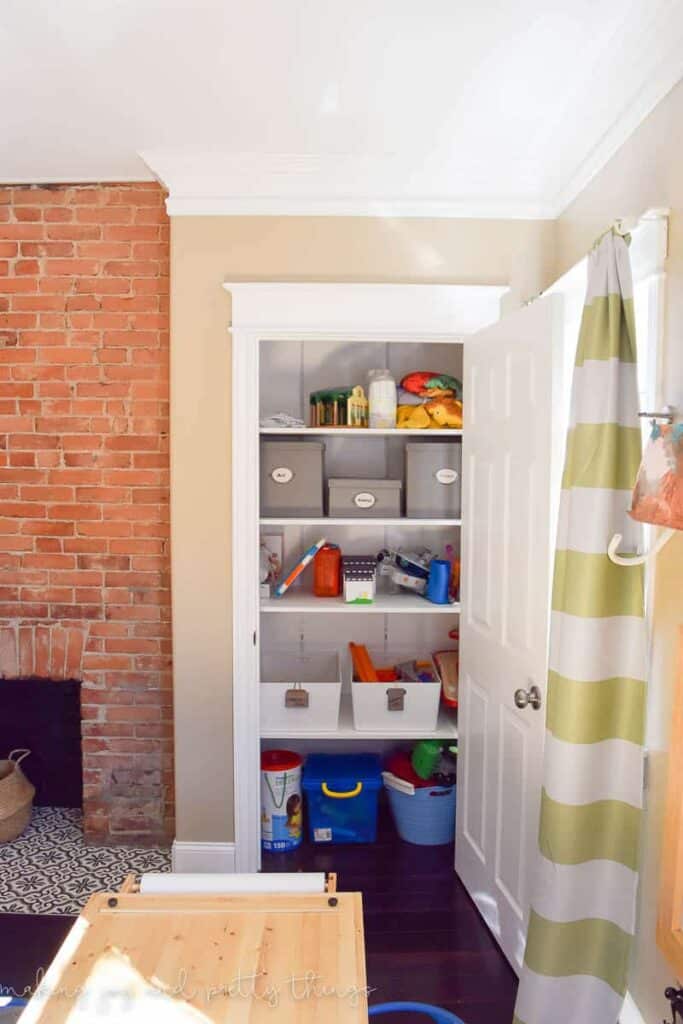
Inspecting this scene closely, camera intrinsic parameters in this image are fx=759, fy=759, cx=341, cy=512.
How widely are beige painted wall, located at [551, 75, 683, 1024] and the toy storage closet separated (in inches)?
33.4

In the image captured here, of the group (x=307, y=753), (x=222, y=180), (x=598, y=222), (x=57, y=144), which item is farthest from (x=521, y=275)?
(x=307, y=753)

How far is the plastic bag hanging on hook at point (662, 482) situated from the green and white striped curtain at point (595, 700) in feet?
0.57

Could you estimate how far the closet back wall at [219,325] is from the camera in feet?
8.89

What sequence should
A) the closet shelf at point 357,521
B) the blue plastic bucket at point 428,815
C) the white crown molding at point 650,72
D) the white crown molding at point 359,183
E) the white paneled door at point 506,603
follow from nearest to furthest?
1. the white crown molding at point 650,72
2. the white paneled door at point 506,603
3. the white crown molding at point 359,183
4. the closet shelf at point 357,521
5. the blue plastic bucket at point 428,815

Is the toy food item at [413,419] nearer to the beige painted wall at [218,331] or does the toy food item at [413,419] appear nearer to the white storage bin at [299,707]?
the beige painted wall at [218,331]

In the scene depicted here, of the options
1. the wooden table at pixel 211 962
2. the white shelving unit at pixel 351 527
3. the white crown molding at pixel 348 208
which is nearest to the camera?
the wooden table at pixel 211 962

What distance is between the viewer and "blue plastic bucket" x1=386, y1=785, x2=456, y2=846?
9.93ft

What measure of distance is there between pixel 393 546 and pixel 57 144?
1990 mm

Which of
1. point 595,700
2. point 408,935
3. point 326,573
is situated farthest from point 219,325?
point 408,935

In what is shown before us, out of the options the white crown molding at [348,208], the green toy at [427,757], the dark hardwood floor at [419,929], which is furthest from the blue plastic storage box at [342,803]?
the white crown molding at [348,208]

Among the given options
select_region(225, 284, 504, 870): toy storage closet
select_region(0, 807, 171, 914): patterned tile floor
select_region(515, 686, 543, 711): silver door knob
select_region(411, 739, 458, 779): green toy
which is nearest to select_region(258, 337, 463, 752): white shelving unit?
select_region(225, 284, 504, 870): toy storage closet

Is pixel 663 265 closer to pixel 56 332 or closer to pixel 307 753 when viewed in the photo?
pixel 56 332

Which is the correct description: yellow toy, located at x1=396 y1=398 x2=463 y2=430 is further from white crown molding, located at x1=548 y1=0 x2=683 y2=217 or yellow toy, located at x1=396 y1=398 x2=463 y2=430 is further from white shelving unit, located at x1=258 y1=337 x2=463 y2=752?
white crown molding, located at x1=548 y1=0 x2=683 y2=217

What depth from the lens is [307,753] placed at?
336 centimetres
